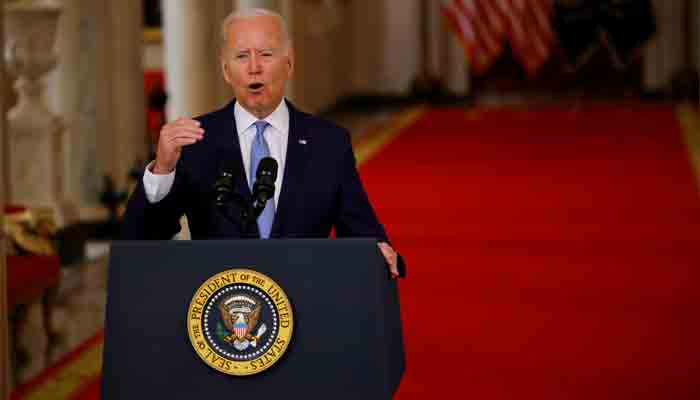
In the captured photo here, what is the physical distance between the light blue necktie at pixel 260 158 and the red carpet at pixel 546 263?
6.79 ft

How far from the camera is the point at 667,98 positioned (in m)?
20.4

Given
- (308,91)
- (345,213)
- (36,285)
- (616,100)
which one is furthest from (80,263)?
(616,100)

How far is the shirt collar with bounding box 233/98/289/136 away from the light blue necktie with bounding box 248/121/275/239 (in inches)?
0.6

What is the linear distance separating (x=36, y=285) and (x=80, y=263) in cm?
249

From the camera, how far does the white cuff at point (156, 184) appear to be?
2.98 metres

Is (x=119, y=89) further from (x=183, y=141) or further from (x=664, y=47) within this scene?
(x=664, y=47)

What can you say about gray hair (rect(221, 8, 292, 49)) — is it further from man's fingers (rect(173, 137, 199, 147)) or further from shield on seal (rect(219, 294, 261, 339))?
shield on seal (rect(219, 294, 261, 339))

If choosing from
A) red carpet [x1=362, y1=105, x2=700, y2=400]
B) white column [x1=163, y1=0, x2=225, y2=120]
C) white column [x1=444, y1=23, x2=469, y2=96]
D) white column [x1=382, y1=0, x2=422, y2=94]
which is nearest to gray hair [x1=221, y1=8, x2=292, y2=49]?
red carpet [x1=362, y1=105, x2=700, y2=400]

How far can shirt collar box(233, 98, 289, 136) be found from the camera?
3143 millimetres

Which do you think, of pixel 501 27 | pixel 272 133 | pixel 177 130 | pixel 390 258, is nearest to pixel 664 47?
pixel 501 27

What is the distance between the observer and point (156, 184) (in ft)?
9.80

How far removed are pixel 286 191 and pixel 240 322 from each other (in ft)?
1.44

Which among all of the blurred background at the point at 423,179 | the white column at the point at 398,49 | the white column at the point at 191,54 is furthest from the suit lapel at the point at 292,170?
the white column at the point at 398,49

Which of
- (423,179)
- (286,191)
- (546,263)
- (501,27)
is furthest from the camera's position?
(501,27)
